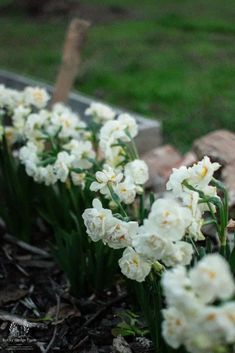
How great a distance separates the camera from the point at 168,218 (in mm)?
1458

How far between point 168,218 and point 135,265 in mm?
344

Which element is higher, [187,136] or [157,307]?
[157,307]

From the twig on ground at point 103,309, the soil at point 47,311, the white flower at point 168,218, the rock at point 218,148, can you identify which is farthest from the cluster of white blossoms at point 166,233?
the rock at point 218,148

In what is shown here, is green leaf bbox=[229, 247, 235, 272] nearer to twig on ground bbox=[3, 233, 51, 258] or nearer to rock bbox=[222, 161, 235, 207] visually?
rock bbox=[222, 161, 235, 207]

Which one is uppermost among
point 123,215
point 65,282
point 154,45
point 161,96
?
point 123,215

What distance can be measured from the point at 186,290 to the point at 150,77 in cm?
477

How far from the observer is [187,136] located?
4516 millimetres

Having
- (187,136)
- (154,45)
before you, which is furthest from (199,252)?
(154,45)

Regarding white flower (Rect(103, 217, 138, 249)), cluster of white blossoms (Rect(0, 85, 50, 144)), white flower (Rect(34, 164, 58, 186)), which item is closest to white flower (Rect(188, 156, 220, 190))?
white flower (Rect(103, 217, 138, 249))

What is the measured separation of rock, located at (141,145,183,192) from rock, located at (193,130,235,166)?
31cm

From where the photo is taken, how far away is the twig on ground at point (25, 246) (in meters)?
2.87

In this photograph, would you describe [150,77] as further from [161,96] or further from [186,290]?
[186,290]

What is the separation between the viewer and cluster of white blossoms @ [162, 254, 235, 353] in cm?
Result: 124

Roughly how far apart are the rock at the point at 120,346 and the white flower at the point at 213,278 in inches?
32.4
